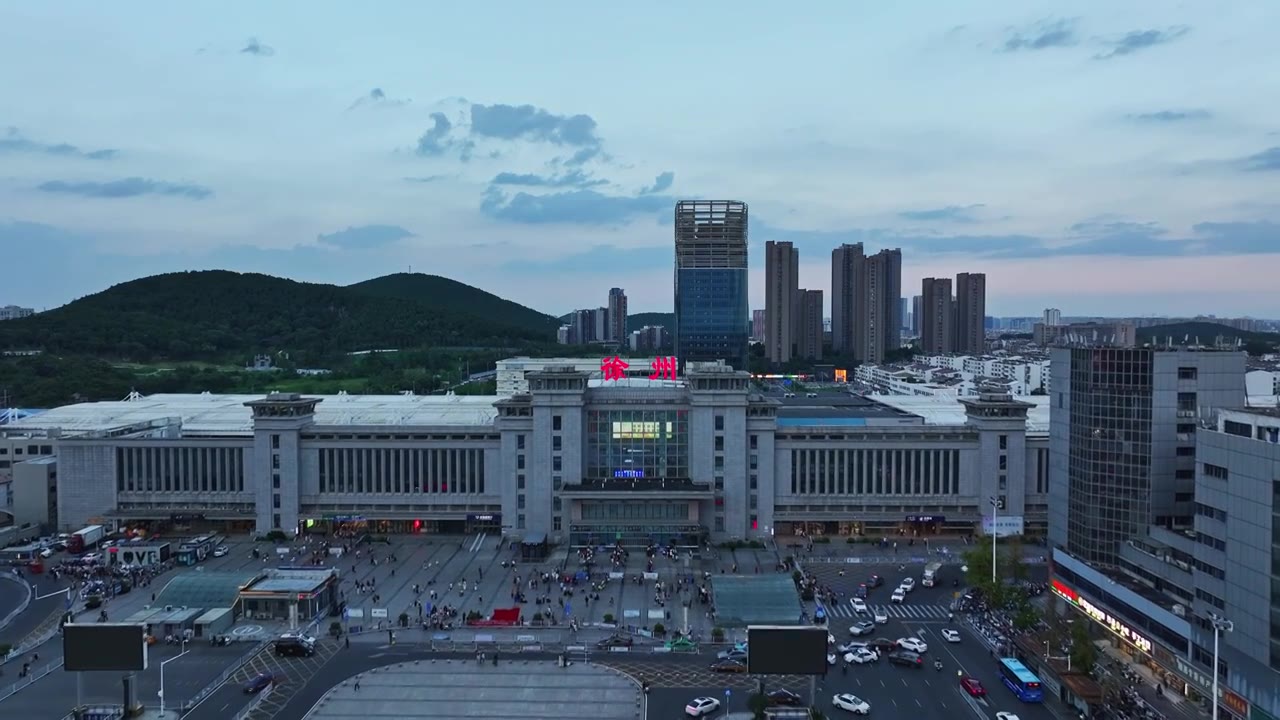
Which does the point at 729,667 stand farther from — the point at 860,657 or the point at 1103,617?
the point at 1103,617

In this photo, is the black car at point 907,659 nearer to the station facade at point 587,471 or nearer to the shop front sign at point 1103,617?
the shop front sign at point 1103,617

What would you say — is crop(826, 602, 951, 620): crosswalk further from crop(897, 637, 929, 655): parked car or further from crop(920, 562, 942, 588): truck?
crop(897, 637, 929, 655): parked car

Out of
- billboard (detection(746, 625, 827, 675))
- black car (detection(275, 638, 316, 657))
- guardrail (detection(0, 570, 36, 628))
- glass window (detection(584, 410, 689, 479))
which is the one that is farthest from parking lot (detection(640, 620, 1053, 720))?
guardrail (detection(0, 570, 36, 628))

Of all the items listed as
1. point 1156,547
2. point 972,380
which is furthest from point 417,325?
point 1156,547

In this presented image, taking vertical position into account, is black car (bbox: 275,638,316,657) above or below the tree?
below

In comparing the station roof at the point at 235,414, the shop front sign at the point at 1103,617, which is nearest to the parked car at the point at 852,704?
the shop front sign at the point at 1103,617

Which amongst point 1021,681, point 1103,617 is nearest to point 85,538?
point 1021,681
